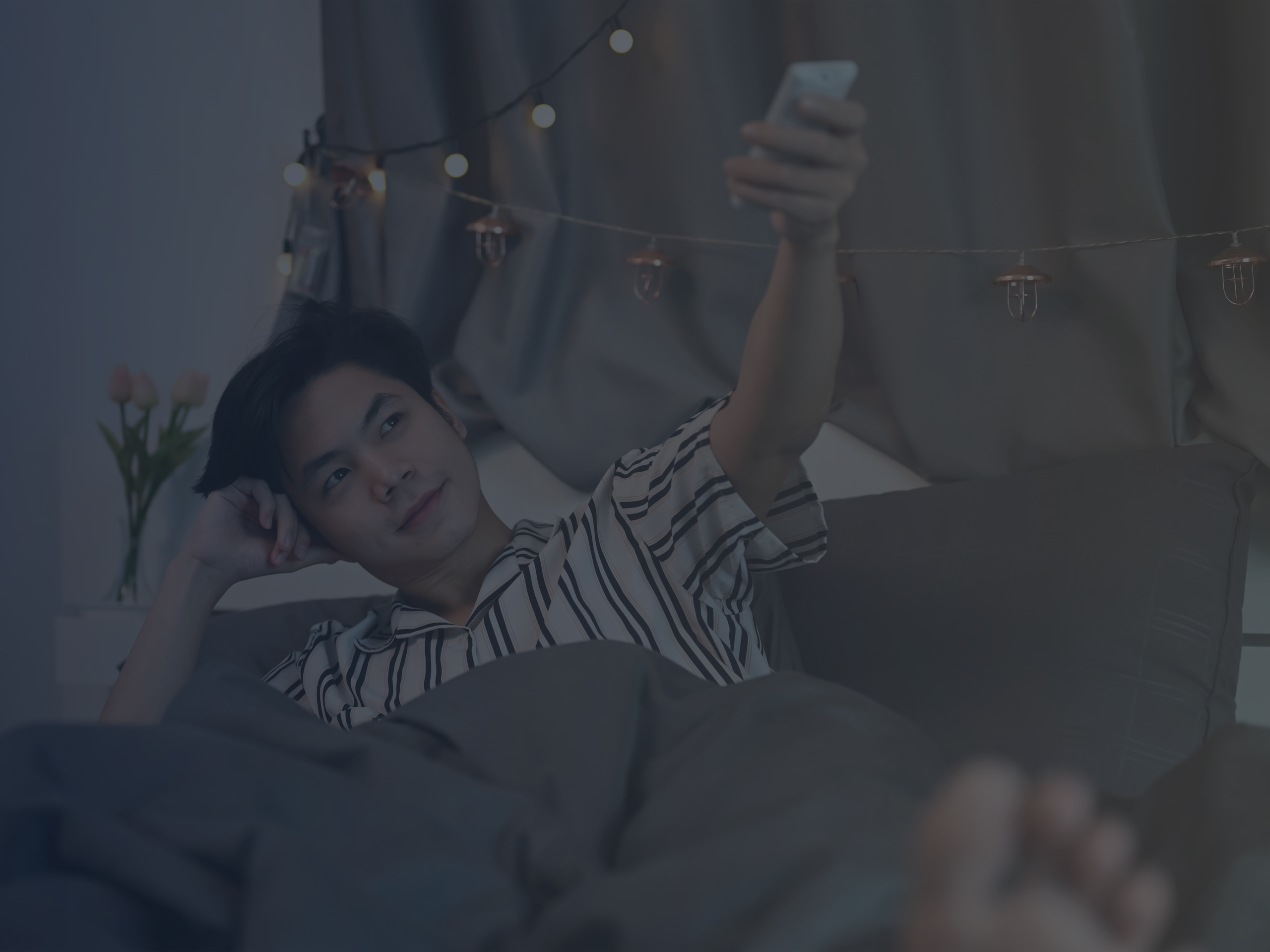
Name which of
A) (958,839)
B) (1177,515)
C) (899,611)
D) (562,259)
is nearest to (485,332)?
(562,259)

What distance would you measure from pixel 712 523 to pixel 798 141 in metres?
0.42

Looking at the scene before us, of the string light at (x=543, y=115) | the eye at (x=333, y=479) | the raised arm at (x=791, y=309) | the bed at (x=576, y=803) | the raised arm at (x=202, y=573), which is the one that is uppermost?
the string light at (x=543, y=115)

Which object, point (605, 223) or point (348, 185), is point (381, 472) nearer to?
point (605, 223)

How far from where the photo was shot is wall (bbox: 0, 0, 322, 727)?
72.0 inches

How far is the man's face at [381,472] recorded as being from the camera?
1.10 m

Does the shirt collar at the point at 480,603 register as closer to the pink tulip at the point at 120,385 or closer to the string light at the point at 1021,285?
the string light at the point at 1021,285

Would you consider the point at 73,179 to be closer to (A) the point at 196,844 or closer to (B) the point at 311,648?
(B) the point at 311,648

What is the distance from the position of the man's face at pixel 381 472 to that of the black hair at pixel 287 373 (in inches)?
0.8

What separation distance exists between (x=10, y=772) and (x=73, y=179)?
178 cm

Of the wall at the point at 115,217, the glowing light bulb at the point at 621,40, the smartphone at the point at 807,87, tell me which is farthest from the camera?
the wall at the point at 115,217

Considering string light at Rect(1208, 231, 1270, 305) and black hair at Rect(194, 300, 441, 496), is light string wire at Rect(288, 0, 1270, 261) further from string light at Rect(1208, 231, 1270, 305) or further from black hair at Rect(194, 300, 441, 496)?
black hair at Rect(194, 300, 441, 496)

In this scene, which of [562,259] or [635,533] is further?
[562,259]

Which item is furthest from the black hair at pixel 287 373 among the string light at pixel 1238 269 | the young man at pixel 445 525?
the string light at pixel 1238 269

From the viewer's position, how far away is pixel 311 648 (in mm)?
1198
